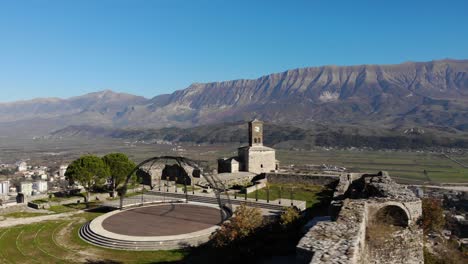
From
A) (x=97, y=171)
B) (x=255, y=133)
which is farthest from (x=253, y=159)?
(x=97, y=171)

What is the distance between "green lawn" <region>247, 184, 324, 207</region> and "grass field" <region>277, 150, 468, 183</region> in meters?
67.0

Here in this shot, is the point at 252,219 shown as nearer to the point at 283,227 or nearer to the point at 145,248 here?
the point at 283,227

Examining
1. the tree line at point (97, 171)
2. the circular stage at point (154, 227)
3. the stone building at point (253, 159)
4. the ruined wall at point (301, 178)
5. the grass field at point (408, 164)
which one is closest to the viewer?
the circular stage at point (154, 227)

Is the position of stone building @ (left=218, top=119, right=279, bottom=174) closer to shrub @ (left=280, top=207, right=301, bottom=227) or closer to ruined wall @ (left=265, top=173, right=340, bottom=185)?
ruined wall @ (left=265, top=173, right=340, bottom=185)

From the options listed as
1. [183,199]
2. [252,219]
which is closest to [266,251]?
[252,219]

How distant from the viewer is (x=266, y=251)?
19797 millimetres

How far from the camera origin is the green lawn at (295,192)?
41.2 metres

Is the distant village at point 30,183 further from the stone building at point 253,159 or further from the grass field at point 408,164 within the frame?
the grass field at point 408,164

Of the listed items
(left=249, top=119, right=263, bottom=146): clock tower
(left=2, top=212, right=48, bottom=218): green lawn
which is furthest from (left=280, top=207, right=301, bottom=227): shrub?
(left=249, top=119, right=263, bottom=146): clock tower

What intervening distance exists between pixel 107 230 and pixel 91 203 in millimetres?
13536

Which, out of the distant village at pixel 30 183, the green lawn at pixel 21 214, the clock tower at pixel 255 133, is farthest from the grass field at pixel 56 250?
the distant village at pixel 30 183

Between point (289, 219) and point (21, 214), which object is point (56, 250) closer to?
point (21, 214)

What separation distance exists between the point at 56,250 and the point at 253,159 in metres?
33.2

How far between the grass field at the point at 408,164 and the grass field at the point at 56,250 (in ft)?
308
